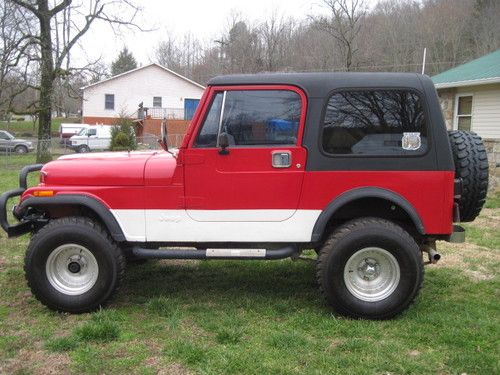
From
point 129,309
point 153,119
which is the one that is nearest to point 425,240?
point 129,309

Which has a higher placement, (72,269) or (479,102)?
(479,102)

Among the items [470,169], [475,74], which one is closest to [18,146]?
[475,74]

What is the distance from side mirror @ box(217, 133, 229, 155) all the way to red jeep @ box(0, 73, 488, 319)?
1 centimetres

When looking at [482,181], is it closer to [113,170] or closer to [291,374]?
[291,374]

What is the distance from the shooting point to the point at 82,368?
367 cm

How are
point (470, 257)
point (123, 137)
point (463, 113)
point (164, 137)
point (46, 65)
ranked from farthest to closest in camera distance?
point (123, 137)
point (46, 65)
point (463, 113)
point (470, 257)
point (164, 137)

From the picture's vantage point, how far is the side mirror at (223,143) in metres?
4.44

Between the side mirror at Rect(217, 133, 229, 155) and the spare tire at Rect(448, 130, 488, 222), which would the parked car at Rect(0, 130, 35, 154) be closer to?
the side mirror at Rect(217, 133, 229, 155)

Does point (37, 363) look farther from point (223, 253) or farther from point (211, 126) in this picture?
point (211, 126)

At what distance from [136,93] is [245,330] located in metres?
46.6

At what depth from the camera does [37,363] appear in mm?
3760

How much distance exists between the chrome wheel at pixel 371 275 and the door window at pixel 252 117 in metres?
1.26

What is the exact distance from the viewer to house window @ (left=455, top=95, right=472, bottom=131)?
1549 centimetres

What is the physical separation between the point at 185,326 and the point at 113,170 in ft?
5.05
